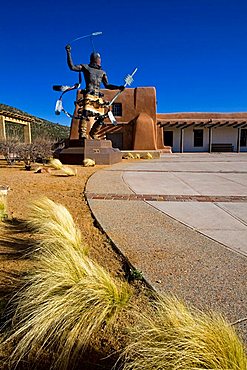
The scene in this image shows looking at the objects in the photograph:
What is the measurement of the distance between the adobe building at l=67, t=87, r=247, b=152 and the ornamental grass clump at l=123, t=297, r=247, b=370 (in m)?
25.2

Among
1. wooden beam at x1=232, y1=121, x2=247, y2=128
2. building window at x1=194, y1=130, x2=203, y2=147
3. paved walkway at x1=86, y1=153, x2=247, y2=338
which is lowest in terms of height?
paved walkway at x1=86, y1=153, x2=247, y2=338

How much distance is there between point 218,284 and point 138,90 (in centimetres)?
2729

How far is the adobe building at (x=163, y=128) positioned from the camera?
88.0ft

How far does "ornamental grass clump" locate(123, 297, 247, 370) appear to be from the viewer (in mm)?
1267

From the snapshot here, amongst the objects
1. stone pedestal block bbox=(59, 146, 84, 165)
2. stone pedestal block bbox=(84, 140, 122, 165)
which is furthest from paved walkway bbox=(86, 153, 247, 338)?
stone pedestal block bbox=(59, 146, 84, 165)

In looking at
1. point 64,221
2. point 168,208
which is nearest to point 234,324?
point 64,221

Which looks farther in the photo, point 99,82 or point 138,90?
point 138,90

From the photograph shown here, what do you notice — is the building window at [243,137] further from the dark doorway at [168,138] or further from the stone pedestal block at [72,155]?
the stone pedestal block at [72,155]

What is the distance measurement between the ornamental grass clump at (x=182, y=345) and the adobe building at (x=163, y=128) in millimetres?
25179

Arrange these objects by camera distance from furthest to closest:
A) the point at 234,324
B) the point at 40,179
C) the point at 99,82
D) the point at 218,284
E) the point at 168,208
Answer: the point at 99,82 < the point at 40,179 < the point at 168,208 < the point at 218,284 < the point at 234,324

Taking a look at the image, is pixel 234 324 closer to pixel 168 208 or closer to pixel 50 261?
pixel 50 261

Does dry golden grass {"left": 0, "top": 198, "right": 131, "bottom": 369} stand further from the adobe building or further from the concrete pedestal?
the adobe building

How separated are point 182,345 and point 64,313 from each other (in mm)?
722

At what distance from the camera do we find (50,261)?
90.9 inches
